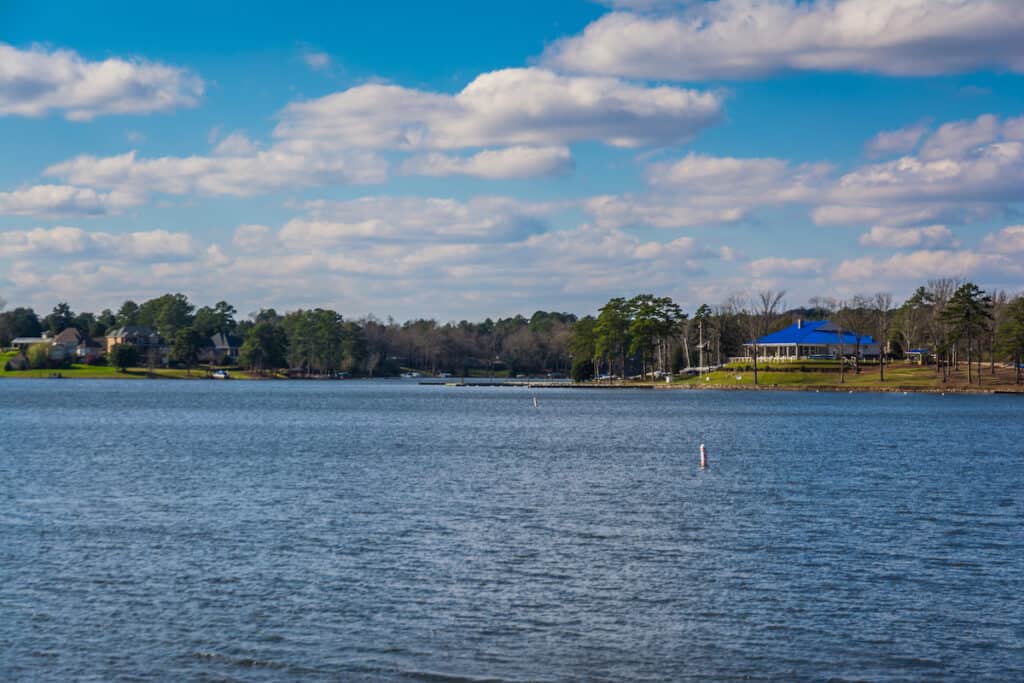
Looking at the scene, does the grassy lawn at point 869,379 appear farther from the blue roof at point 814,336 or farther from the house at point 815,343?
the blue roof at point 814,336

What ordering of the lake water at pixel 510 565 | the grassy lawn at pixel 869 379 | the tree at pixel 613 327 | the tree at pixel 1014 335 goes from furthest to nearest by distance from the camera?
the tree at pixel 613 327 < the grassy lawn at pixel 869 379 < the tree at pixel 1014 335 < the lake water at pixel 510 565

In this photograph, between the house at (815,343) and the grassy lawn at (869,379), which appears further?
the house at (815,343)

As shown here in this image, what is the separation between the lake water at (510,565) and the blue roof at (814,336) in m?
126

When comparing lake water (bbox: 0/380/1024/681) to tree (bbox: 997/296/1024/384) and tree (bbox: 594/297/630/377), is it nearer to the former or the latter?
tree (bbox: 997/296/1024/384)

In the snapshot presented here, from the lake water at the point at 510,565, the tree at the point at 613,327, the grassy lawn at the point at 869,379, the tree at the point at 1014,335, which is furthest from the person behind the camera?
the tree at the point at 613,327

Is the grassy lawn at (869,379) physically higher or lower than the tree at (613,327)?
lower

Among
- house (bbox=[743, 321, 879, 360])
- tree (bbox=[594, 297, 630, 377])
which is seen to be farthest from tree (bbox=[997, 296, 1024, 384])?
tree (bbox=[594, 297, 630, 377])

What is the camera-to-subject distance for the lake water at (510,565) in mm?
20797

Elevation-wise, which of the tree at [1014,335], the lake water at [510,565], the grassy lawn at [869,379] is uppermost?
the tree at [1014,335]

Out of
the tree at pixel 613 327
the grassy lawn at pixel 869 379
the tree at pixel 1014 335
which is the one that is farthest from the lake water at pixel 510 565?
the tree at pixel 613 327

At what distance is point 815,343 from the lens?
615 ft

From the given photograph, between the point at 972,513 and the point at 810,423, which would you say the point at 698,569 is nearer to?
the point at 972,513

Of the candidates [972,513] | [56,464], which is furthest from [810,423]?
[56,464]

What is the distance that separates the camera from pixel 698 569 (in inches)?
1125
